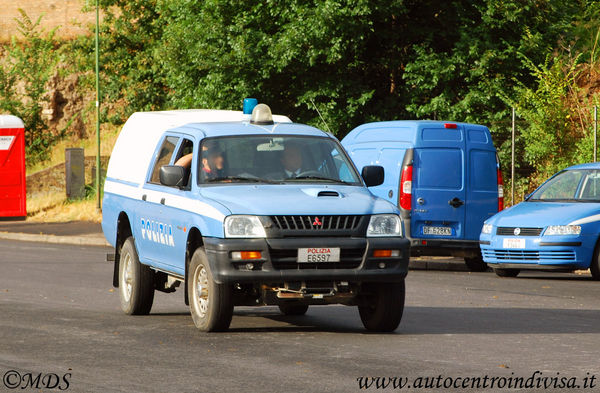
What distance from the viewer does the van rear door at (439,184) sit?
18562mm

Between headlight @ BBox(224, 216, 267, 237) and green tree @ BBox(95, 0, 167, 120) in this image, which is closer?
headlight @ BBox(224, 216, 267, 237)

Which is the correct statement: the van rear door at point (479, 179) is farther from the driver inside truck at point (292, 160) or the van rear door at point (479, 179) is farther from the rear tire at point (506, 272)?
the driver inside truck at point (292, 160)

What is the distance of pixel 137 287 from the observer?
40.3 feet

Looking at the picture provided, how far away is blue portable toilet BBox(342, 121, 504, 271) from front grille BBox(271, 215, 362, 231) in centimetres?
836

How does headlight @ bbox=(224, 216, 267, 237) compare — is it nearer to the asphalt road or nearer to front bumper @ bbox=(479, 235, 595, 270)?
the asphalt road

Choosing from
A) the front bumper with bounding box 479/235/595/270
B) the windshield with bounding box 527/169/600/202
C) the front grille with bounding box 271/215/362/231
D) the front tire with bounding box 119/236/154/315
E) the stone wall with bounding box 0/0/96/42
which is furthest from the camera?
the stone wall with bounding box 0/0/96/42

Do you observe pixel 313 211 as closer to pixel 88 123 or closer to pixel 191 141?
pixel 191 141

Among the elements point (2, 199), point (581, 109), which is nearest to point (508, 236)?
point (581, 109)

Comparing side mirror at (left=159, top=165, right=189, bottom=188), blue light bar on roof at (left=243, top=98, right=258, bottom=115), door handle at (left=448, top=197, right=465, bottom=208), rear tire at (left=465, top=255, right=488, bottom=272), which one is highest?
blue light bar on roof at (left=243, top=98, right=258, bottom=115)

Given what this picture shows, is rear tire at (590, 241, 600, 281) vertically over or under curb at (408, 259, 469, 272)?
over

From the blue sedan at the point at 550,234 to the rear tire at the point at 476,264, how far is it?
1.75 meters

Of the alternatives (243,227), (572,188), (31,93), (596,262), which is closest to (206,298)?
(243,227)

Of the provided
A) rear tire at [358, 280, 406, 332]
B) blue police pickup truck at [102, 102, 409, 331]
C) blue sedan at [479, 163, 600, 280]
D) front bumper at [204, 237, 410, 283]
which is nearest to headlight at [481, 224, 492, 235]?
blue sedan at [479, 163, 600, 280]

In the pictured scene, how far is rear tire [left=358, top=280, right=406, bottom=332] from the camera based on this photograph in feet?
35.3
